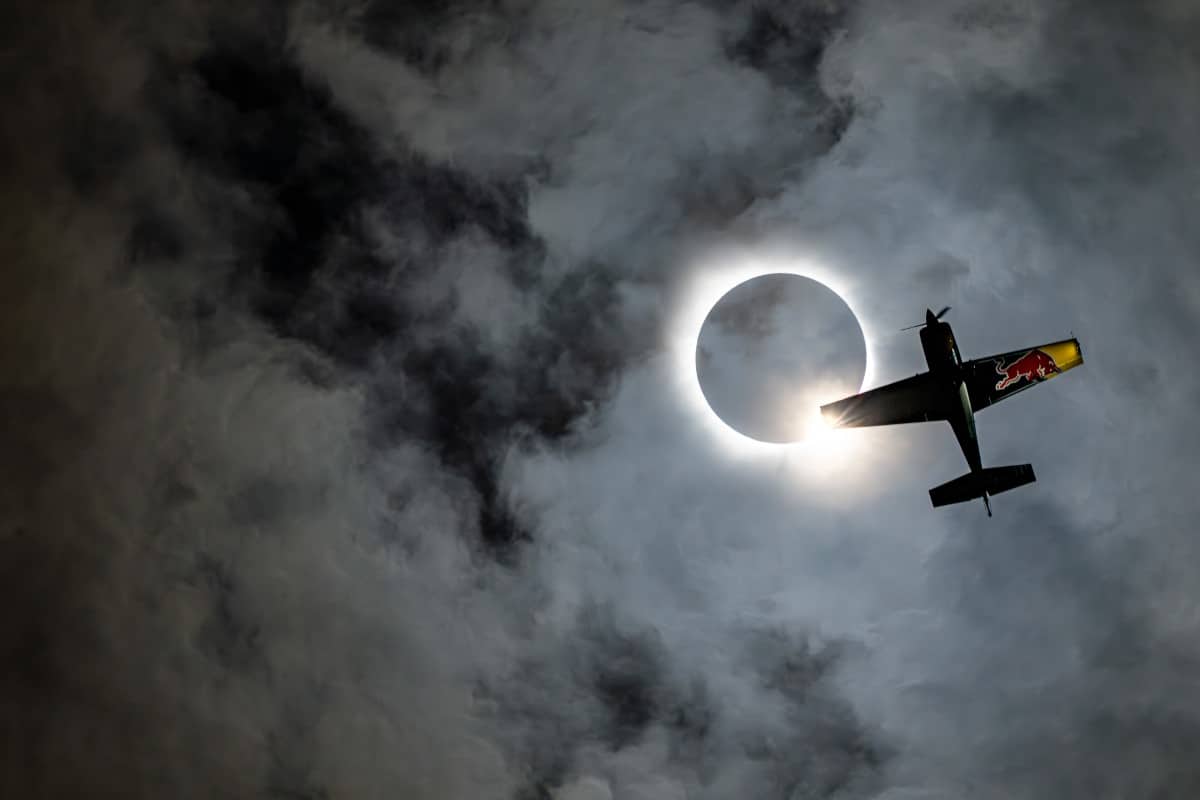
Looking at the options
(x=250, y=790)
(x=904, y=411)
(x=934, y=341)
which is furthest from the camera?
(x=250, y=790)

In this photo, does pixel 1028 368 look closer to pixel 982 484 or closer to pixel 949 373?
pixel 949 373

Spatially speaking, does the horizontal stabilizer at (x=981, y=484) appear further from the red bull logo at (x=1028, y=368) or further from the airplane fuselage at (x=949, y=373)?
the red bull logo at (x=1028, y=368)

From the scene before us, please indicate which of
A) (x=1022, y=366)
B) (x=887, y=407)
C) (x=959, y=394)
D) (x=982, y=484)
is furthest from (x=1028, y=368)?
(x=887, y=407)

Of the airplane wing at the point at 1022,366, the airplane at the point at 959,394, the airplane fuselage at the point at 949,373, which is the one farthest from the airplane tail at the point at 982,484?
the airplane wing at the point at 1022,366

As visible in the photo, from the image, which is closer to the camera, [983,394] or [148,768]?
[983,394]

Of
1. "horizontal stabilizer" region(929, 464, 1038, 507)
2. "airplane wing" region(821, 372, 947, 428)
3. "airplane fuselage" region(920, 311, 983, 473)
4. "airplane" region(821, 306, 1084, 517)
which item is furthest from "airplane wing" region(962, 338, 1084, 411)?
"horizontal stabilizer" region(929, 464, 1038, 507)

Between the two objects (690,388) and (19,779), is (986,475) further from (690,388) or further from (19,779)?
(19,779)

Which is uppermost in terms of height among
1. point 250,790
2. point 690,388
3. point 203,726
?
point 690,388

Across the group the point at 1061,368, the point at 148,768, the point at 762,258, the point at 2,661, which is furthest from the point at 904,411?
the point at 2,661
